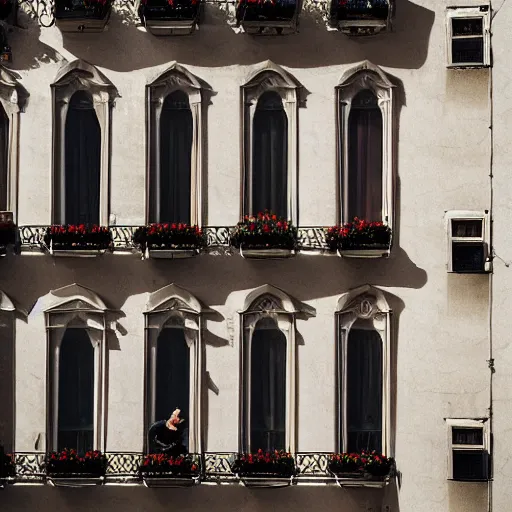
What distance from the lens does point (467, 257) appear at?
25.5 metres

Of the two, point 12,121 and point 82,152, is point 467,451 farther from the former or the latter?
point 12,121

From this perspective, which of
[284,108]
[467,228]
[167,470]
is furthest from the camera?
[284,108]

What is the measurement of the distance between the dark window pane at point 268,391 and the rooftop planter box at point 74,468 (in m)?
3.11

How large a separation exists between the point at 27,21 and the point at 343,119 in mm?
6544

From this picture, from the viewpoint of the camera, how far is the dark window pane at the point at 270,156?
25922 mm

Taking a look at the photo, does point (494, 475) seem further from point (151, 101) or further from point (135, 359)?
point (151, 101)

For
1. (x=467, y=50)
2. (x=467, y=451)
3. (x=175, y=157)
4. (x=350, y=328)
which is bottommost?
(x=467, y=451)

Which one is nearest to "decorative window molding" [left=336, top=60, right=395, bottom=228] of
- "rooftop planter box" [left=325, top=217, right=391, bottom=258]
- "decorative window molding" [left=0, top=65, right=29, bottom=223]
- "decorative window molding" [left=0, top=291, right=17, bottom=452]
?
"rooftop planter box" [left=325, top=217, right=391, bottom=258]

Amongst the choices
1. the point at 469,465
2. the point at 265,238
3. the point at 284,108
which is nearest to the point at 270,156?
the point at 284,108

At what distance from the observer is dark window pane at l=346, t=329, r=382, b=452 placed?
2569 centimetres

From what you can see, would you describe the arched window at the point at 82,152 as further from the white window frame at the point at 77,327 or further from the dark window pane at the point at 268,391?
the dark window pane at the point at 268,391

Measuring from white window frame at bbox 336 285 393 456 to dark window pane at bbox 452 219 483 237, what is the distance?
75.1 inches

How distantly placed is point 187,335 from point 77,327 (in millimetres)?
2162

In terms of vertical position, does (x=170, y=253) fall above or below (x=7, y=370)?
above
